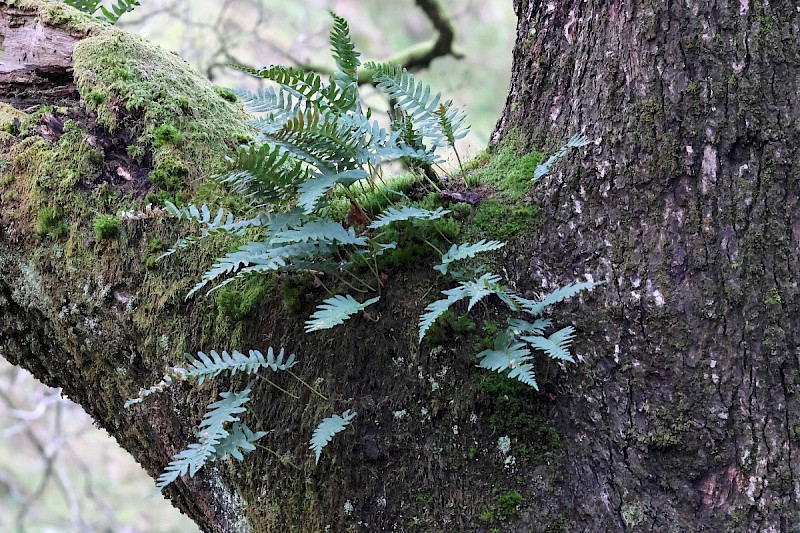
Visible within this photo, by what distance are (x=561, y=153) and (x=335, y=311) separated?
779mm

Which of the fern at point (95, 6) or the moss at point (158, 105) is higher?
the fern at point (95, 6)

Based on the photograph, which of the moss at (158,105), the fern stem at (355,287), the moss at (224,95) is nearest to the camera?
the fern stem at (355,287)

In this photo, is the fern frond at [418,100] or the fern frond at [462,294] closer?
the fern frond at [462,294]

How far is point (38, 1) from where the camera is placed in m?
2.55

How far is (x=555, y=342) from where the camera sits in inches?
60.6

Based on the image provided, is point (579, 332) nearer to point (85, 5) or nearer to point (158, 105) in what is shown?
point (158, 105)

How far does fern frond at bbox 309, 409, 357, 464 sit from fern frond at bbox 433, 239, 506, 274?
19.0 inches

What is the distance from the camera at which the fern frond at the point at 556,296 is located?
157 cm

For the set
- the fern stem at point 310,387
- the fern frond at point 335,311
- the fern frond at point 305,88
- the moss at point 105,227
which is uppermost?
the fern frond at point 305,88

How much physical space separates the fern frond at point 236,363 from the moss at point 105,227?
2.06 feet

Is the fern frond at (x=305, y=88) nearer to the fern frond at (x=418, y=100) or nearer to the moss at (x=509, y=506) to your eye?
the fern frond at (x=418, y=100)

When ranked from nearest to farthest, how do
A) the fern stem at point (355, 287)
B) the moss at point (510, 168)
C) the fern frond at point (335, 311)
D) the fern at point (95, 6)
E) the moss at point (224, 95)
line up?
1. the fern frond at point (335, 311)
2. the fern stem at point (355, 287)
3. the moss at point (510, 168)
4. the moss at point (224, 95)
5. the fern at point (95, 6)

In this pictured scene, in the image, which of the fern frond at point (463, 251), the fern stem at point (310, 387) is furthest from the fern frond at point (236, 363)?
the fern frond at point (463, 251)

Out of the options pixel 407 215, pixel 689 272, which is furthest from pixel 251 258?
pixel 689 272
